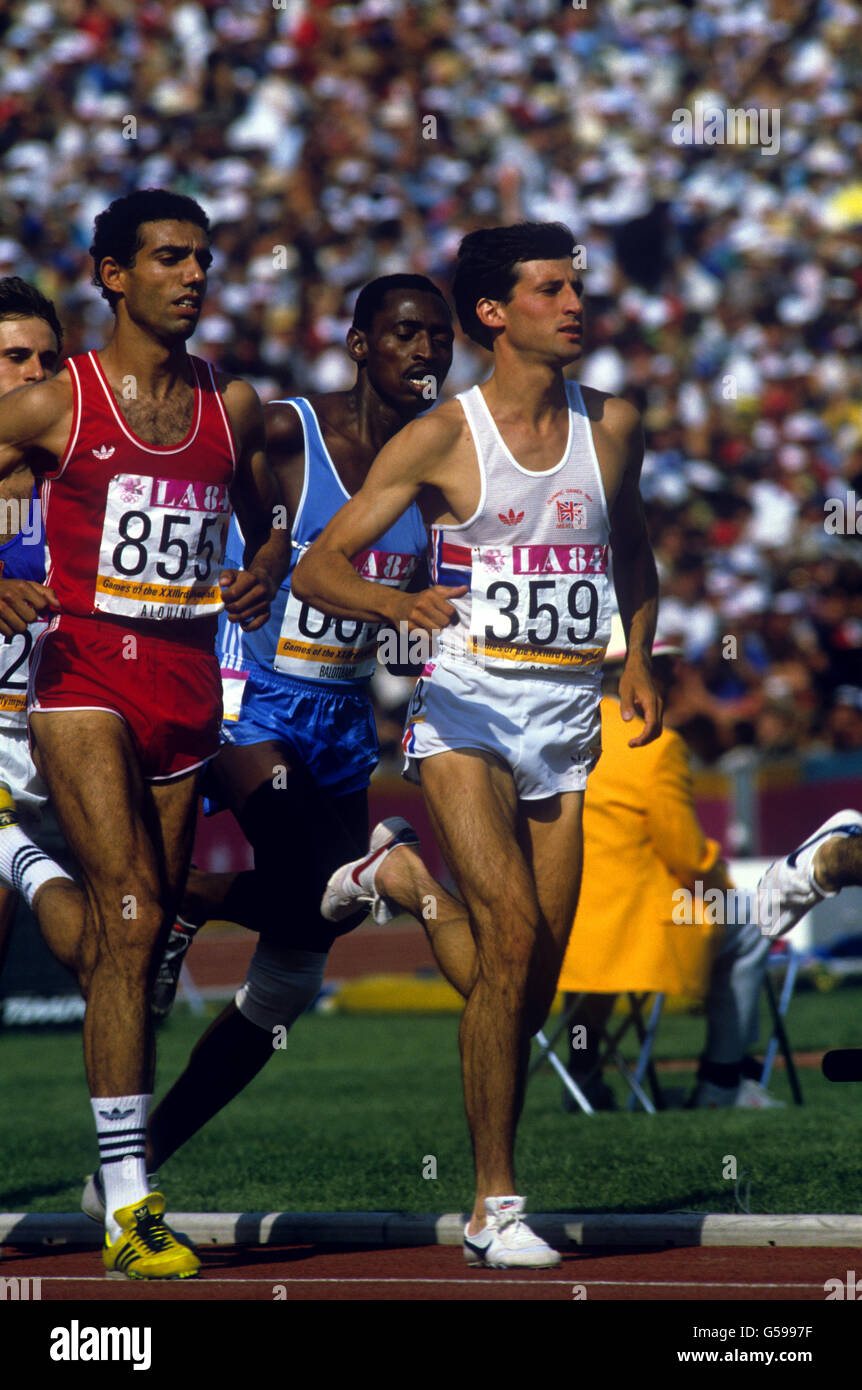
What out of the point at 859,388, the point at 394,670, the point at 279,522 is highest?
the point at 859,388

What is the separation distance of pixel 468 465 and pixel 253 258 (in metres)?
14.8

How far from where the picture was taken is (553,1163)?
22.8ft

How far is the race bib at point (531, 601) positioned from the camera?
5070 mm

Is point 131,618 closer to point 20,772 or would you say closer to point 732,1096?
point 20,772

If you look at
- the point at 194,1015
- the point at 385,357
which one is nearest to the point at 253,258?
the point at 194,1015

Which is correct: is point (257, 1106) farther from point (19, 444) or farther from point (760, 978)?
point (19, 444)

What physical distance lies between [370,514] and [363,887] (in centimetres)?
108

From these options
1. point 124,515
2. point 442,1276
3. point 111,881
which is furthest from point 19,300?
point 442,1276

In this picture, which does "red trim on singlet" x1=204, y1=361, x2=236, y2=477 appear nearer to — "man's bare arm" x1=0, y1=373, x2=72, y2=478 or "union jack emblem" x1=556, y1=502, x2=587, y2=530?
"man's bare arm" x1=0, y1=373, x2=72, y2=478

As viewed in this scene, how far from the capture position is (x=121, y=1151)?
472cm

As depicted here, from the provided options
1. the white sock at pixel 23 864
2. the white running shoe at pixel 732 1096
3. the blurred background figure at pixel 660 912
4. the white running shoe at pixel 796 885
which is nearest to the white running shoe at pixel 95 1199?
the white sock at pixel 23 864

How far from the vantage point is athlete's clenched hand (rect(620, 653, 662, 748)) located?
5309mm

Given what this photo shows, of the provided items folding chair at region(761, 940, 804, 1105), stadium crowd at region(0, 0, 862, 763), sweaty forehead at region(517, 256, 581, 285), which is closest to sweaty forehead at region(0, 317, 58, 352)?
sweaty forehead at region(517, 256, 581, 285)
